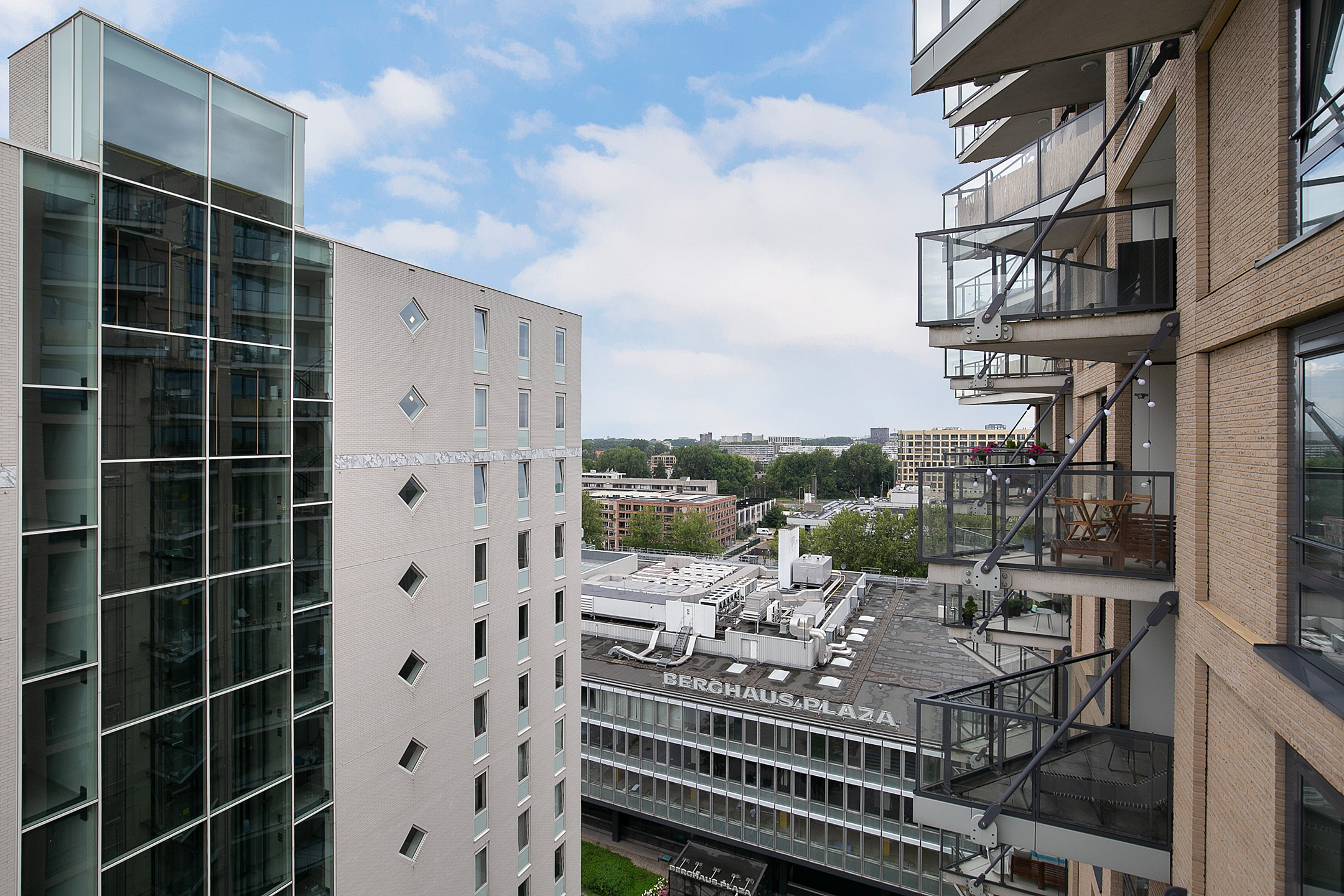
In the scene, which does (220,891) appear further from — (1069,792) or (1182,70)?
(1182,70)

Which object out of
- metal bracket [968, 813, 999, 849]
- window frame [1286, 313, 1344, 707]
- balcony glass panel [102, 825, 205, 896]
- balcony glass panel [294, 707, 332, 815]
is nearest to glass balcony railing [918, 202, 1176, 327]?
window frame [1286, 313, 1344, 707]

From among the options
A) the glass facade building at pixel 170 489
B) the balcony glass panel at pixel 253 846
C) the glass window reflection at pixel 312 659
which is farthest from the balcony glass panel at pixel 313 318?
the balcony glass panel at pixel 253 846

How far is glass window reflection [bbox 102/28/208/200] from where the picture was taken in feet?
27.3

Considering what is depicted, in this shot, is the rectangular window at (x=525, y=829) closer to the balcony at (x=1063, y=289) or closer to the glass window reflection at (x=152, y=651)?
the glass window reflection at (x=152, y=651)

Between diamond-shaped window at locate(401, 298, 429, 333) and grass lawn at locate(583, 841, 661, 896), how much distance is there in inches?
1006

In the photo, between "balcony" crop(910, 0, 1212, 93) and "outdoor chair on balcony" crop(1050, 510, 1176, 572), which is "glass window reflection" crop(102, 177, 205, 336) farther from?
"outdoor chair on balcony" crop(1050, 510, 1176, 572)

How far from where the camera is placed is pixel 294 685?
10516mm

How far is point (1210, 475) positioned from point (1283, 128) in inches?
102

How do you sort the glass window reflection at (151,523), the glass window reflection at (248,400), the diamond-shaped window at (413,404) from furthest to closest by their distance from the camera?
the diamond-shaped window at (413,404) → the glass window reflection at (248,400) → the glass window reflection at (151,523)

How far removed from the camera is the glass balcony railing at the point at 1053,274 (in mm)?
6371

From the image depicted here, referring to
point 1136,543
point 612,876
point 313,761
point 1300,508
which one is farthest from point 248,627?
point 612,876

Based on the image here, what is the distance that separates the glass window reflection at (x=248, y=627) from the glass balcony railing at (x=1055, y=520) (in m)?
9.41

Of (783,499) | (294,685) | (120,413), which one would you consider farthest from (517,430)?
(783,499)

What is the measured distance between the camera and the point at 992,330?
6.73 meters
